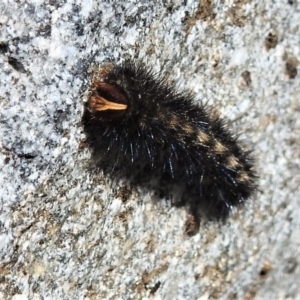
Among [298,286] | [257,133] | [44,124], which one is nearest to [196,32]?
[257,133]

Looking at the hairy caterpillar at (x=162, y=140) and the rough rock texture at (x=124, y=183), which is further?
the hairy caterpillar at (x=162, y=140)

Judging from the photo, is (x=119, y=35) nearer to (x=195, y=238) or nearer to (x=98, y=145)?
(x=98, y=145)

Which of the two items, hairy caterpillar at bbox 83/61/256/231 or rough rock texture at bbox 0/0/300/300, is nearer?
rough rock texture at bbox 0/0/300/300

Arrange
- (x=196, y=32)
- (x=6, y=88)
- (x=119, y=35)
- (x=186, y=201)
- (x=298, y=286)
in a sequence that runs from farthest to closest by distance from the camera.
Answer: (x=298, y=286) < (x=186, y=201) < (x=196, y=32) < (x=119, y=35) < (x=6, y=88)
